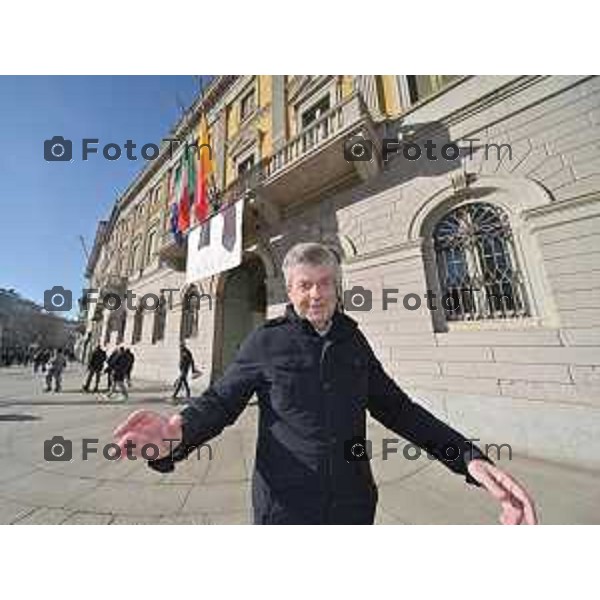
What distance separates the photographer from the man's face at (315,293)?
56.5 inches

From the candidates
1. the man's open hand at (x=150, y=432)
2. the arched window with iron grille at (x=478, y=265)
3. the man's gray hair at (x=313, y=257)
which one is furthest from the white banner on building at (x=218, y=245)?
the man's open hand at (x=150, y=432)

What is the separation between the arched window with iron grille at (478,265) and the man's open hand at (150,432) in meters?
5.23

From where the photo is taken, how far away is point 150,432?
1.18 metres

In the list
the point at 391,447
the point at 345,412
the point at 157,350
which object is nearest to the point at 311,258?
the point at 345,412

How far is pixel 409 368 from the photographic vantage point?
222 inches

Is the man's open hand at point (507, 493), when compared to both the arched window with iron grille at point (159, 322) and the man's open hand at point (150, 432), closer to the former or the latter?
the man's open hand at point (150, 432)

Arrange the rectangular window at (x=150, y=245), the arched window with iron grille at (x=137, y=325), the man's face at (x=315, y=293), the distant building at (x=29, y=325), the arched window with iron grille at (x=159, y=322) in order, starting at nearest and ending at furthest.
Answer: the man's face at (x=315, y=293) < the arched window with iron grille at (x=159, y=322) < the arched window with iron grille at (x=137, y=325) < the rectangular window at (x=150, y=245) < the distant building at (x=29, y=325)

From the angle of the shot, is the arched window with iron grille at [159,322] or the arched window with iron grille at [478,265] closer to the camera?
the arched window with iron grille at [478,265]

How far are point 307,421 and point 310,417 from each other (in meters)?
0.02

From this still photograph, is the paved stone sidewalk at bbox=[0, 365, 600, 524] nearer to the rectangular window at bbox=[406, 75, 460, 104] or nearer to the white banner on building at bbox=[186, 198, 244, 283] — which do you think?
the white banner on building at bbox=[186, 198, 244, 283]

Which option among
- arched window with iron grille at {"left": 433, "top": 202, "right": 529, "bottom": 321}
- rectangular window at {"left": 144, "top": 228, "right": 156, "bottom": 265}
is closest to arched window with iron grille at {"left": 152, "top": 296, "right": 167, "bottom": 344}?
rectangular window at {"left": 144, "top": 228, "right": 156, "bottom": 265}

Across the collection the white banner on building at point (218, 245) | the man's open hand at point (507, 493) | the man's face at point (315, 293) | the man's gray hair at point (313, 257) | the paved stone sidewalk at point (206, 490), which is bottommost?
the paved stone sidewalk at point (206, 490)

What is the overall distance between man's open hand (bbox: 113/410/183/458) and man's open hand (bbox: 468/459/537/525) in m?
1.17

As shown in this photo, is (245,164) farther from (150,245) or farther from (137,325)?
(137,325)
